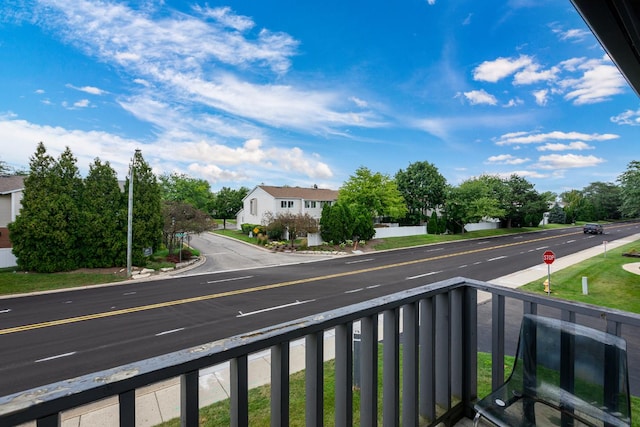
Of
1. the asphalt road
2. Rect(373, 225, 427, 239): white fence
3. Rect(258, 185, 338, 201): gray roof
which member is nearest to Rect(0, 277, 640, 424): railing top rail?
the asphalt road

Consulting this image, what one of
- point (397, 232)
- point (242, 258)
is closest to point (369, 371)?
point (242, 258)

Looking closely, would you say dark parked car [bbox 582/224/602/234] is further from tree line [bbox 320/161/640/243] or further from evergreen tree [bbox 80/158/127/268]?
evergreen tree [bbox 80/158/127/268]

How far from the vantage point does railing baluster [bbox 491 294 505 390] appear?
79.1 inches

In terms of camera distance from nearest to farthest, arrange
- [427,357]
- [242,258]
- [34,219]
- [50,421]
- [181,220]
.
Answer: [50,421]
[427,357]
[34,219]
[181,220]
[242,258]

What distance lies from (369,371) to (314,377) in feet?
1.23

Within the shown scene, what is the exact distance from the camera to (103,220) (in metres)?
14.9

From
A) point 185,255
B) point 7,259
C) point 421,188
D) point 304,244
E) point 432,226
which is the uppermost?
point 421,188

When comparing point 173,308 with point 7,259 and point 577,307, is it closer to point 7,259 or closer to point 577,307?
point 577,307

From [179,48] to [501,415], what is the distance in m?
13.9

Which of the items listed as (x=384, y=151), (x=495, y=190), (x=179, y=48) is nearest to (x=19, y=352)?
(x=179, y=48)

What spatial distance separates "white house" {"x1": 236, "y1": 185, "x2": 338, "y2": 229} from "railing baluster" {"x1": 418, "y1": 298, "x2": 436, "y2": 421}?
1097 inches

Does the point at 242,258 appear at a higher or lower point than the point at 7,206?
lower

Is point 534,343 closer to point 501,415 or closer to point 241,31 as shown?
point 501,415

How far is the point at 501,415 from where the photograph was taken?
172 cm
